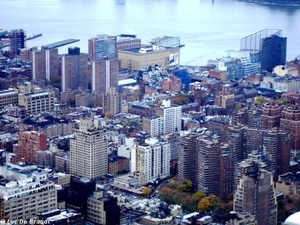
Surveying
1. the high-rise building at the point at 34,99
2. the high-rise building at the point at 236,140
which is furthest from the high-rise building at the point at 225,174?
the high-rise building at the point at 34,99

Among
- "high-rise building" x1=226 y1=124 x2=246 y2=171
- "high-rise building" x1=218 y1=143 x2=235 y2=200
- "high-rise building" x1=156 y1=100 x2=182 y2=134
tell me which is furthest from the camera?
"high-rise building" x1=156 y1=100 x2=182 y2=134

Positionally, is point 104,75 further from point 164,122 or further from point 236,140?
point 236,140

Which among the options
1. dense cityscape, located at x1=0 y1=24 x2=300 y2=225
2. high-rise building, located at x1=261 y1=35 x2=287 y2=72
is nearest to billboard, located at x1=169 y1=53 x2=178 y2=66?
dense cityscape, located at x1=0 y1=24 x2=300 y2=225

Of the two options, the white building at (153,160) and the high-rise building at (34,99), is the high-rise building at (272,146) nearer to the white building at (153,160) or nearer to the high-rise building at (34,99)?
the white building at (153,160)

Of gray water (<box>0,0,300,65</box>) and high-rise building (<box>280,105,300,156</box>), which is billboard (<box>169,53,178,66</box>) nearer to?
gray water (<box>0,0,300,65</box>)

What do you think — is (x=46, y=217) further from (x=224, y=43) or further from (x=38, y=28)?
(x=38, y=28)

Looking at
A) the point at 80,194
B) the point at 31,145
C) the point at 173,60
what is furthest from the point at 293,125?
the point at 173,60
